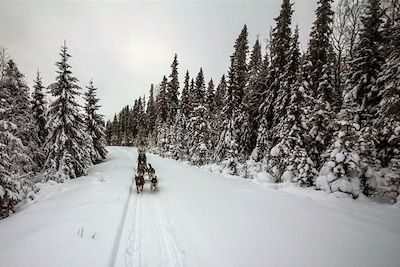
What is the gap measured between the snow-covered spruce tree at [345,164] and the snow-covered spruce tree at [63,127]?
17615 mm

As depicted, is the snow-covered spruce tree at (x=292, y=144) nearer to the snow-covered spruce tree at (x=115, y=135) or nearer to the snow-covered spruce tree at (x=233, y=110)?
the snow-covered spruce tree at (x=233, y=110)

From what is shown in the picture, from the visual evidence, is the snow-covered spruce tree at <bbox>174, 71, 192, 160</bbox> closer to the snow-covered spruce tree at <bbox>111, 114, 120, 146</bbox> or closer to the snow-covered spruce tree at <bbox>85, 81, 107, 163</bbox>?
the snow-covered spruce tree at <bbox>85, 81, 107, 163</bbox>

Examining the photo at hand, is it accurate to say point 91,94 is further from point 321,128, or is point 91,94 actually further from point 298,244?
point 298,244

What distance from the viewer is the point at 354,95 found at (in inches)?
625

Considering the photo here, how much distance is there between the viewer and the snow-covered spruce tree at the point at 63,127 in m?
17.1

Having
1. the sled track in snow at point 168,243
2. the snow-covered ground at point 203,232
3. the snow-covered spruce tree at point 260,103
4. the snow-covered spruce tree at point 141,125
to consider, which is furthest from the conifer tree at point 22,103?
the snow-covered spruce tree at point 141,125

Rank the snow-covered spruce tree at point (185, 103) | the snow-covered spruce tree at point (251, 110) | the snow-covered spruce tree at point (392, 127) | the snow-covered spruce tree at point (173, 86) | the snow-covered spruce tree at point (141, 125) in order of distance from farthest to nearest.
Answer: the snow-covered spruce tree at point (141, 125) < the snow-covered spruce tree at point (173, 86) < the snow-covered spruce tree at point (185, 103) < the snow-covered spruce tree at point (251, 110) < the snow-covered spruce tree at point (392, 127)

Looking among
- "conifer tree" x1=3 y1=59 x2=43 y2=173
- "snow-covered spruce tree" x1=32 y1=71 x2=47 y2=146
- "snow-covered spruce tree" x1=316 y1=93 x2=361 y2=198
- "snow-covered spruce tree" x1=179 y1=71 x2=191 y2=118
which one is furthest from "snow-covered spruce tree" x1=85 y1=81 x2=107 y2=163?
"snow-covered spruce tree" x1=316 y1=93 x2=361 y2=198

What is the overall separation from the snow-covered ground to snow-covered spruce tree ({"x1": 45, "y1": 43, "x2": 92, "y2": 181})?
26.2 feet

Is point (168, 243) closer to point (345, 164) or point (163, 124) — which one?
point (345, 164)

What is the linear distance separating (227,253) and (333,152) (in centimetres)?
847

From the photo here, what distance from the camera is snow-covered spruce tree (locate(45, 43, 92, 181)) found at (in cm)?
1706

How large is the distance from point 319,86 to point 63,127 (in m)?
21.1

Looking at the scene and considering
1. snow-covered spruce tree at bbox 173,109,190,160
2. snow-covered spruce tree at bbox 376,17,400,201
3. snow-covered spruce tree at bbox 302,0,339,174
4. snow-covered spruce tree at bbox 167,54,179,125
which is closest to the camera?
snow-covered spruce tree at bbox 376,17,400,201
